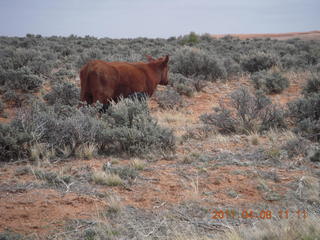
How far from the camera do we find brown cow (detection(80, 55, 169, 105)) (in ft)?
23.2

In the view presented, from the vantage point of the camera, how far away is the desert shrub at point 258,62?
15.4 m

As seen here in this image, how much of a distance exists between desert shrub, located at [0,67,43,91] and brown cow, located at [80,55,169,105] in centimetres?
382

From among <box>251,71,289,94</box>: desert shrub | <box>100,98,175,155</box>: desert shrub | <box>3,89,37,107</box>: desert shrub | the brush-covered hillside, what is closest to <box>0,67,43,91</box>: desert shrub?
<box>3,89,37,107</box>: desert shrub

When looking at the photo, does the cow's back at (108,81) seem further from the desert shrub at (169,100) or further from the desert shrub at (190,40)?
the desert shrub at (190,40)

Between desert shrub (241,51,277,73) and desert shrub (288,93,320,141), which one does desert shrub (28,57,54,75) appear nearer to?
desert shrub (288,93,320,141)

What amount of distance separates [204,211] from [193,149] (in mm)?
2354

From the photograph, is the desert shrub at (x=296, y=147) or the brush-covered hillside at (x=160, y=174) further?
the desert shrub at (x=296, y=147)

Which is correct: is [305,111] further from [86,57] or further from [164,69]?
[86,57]

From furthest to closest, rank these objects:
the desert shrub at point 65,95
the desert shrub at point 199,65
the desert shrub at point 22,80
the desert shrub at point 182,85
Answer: the desert shrub at point 199,65 < the desert shrub at point 182,85 < the desert shrub at point 22,80 < the desert shrub at point 65,95

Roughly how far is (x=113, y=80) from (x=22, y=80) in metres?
4.52

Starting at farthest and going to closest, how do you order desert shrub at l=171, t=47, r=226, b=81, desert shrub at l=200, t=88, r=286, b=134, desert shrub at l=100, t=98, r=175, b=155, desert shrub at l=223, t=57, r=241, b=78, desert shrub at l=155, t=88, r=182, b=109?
1. desert shrub at l=223, t=57, r=241, b=78
2. desert shrub at l=171, t=47, r=226, b=81
3. desert shrub at l=155, t=88, r=182, b=109
4. desert shrub at l=200, t=88, r=286, b=134
5. desert shrub at l=100, t=98, r=175, b=155

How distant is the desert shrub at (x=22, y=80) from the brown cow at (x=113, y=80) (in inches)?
150

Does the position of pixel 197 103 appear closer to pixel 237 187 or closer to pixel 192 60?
pixel 192 60

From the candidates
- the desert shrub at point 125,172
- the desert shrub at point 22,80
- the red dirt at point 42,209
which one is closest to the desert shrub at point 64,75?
the desert shrub at point 22,80
